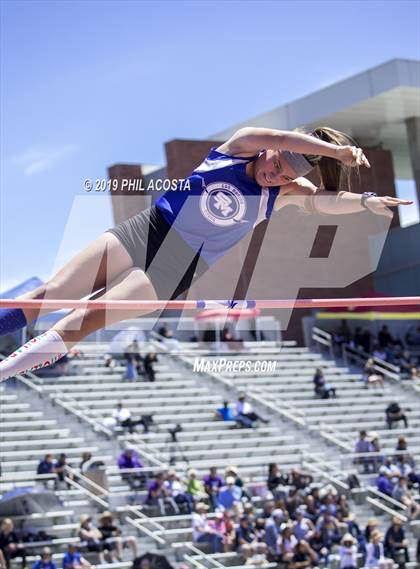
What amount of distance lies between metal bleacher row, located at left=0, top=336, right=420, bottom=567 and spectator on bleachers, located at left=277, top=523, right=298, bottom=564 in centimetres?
51

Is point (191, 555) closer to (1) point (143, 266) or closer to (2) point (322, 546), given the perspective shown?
(2) point (322, 546)

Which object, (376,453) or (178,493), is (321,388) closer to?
(376,453)

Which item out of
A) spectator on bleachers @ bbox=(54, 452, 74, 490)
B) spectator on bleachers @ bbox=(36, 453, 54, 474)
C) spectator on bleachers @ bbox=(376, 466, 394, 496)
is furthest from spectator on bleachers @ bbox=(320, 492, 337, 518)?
spectator on bleachers @ bbox=(36, 453, 54, 474)

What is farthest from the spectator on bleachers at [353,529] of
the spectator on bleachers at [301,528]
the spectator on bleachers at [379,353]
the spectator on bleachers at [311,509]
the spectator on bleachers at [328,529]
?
the spectator on bleachers at [379,353]

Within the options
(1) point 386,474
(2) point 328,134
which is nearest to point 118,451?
(1) point 386,474

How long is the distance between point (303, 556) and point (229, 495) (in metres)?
1.24

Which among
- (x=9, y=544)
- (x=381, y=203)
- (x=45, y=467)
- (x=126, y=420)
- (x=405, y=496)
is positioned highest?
(x=381, y=203)

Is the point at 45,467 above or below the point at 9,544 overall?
above

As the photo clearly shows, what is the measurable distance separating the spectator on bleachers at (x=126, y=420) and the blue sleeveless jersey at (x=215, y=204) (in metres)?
10.1

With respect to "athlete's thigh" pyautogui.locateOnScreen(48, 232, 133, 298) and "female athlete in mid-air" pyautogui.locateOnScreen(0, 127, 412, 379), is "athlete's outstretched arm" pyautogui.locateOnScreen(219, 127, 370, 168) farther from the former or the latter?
Result: "athlete's thigh" pyautogui.locateOnScreen(48, 232, 133, 298)

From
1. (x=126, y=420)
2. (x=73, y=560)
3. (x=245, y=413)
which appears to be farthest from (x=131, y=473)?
(x=245, y=413)

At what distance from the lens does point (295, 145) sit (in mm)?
4098

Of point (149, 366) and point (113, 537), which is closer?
point (113, 537)

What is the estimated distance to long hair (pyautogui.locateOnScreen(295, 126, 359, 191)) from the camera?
430 centimetres
